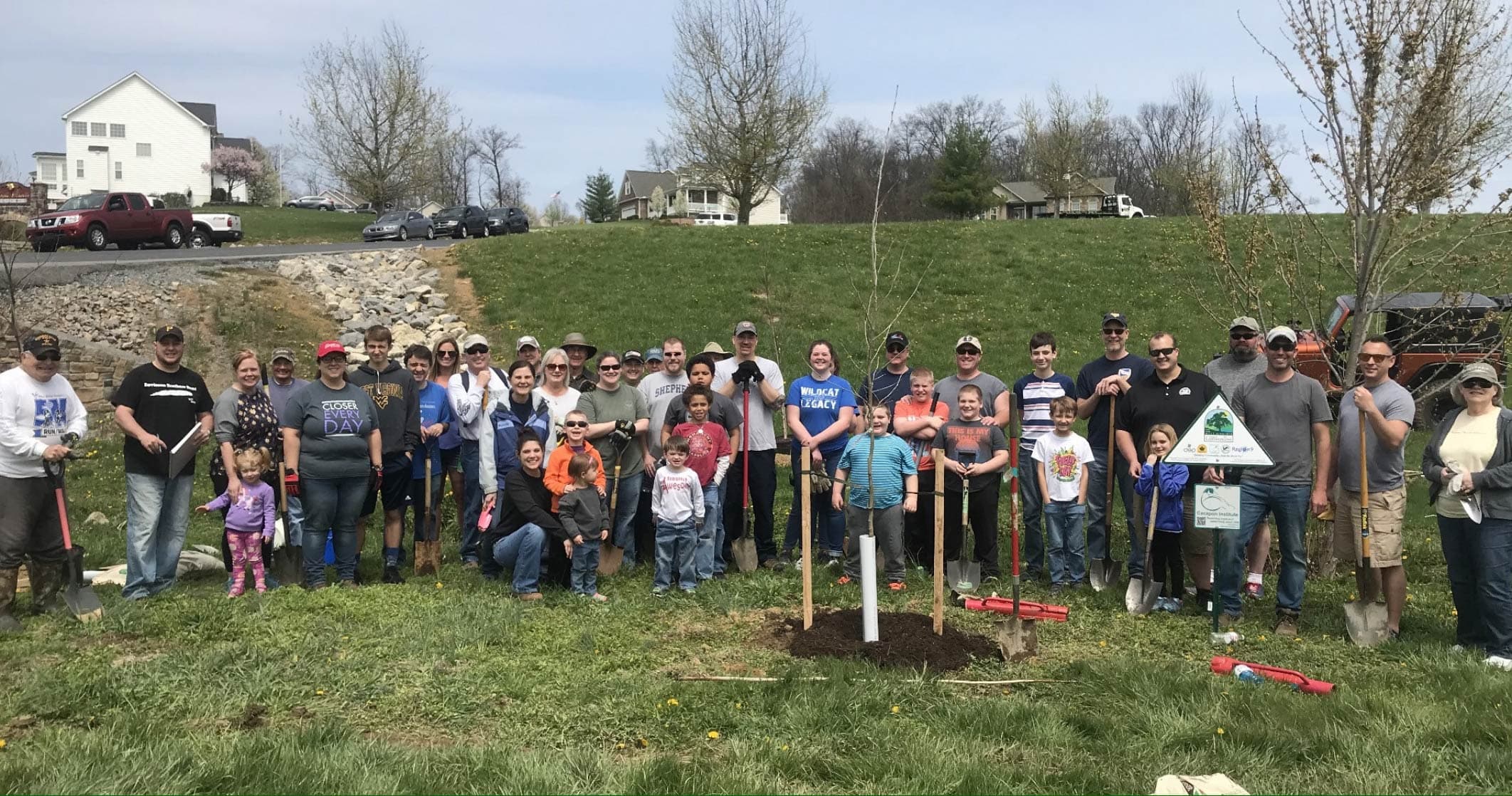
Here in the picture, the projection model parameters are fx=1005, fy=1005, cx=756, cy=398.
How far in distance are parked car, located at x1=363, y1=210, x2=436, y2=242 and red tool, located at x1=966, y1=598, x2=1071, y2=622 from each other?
30.9 metres

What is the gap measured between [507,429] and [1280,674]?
19.1 ft

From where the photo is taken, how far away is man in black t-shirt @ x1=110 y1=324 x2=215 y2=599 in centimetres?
727

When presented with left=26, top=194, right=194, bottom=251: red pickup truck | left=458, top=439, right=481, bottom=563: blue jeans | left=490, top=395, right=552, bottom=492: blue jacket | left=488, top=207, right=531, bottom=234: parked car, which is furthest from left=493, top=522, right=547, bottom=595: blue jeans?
left=488, top=207, right=531, bottom=234: parked car

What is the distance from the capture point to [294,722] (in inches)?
198

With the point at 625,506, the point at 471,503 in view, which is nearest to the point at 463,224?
the point at 471,503

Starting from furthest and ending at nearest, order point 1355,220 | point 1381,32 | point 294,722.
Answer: point 1355,220 → point 1381,32 → point 294,722

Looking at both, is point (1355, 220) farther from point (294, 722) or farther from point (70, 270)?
point (70, 270)

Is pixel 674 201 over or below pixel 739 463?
over

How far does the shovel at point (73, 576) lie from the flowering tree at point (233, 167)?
73011mm

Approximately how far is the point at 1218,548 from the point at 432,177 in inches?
1808

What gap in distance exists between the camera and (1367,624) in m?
6.54

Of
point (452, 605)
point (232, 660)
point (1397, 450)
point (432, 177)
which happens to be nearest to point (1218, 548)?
point (1397, 450)

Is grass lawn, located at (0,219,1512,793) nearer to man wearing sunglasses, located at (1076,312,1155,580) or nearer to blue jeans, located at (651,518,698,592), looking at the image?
blue jeans, located at (651,518,698,592)

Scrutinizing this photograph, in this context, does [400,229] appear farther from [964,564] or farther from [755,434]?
[964,564]
